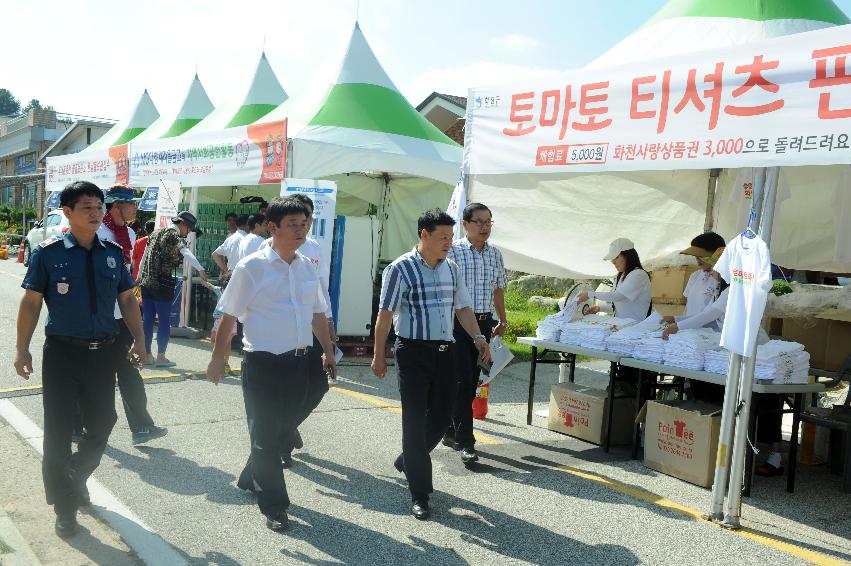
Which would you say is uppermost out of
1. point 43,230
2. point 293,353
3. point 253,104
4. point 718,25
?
point 253,104

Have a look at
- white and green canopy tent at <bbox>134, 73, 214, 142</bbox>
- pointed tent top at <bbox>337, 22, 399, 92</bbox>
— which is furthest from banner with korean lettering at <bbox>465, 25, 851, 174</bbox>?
white and green canopy tent at <bbox>134, 73, 214, 142</bbox>

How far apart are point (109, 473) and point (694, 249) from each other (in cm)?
483

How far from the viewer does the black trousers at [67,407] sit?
155 inches

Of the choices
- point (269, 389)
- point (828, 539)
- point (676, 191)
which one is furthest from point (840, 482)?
point (269, 389)

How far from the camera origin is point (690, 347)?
5391mm

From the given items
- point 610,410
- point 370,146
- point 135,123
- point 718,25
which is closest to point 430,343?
point 610,410

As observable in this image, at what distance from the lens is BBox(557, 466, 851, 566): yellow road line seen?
160 inches

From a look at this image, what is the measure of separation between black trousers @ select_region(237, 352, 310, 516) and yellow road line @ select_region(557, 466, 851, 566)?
2337 millimetres

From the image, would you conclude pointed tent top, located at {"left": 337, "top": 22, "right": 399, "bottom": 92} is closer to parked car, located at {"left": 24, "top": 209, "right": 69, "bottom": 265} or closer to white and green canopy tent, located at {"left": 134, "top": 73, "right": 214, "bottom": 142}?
white and green canopy tent, located at {"left": 134, "top": 73, "right": 214, "bottom": 142}

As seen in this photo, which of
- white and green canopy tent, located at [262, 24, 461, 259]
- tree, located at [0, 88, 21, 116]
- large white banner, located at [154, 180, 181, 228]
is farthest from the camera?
tree, located at [0, 88, 21, 116]

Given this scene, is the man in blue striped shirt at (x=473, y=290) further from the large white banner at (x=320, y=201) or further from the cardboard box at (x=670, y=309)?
the large white banner at (x=320, y=201)

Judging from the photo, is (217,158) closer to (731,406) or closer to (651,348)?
(651,348)

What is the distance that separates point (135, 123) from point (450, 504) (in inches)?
799

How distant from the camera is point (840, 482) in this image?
560 centimetres
